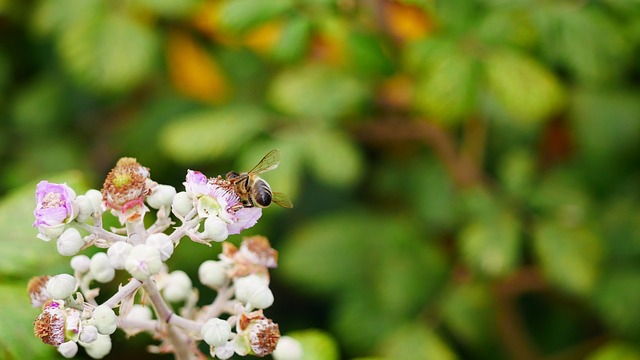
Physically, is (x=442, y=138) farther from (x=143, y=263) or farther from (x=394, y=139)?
(x=143, y=263)

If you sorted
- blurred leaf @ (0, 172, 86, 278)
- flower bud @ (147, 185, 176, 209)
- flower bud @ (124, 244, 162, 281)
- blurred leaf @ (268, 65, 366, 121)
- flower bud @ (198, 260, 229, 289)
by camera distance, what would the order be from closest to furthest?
flower bud @ (124, 244, 162, 281) → flower bud @ (147, 185, 176, 209) → flower bud @ (198, 260, 229, 289) → blurred leaf @ (0, 172, 86, 278) → blurred leaf @ (268, 65, 366, 121)

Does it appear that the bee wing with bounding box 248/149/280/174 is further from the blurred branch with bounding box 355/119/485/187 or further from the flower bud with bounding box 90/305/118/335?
the blurred branch with bounding box 355/119/485/187

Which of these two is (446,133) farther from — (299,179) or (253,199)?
(253,199)

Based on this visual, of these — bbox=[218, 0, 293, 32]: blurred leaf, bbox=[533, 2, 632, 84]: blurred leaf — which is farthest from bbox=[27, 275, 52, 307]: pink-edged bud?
bbox=[533, 2, 632, 84]: blurred leaf

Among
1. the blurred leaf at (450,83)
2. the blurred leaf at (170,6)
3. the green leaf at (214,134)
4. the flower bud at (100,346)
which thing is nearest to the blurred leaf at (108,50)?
the blurred leaf at (170,6)

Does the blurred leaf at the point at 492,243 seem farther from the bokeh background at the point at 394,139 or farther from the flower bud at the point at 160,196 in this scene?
the flower bud at the point at 160,196

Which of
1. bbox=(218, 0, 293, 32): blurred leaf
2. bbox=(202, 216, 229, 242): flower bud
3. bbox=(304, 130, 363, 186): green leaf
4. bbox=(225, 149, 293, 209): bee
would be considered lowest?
bbox=(202, 216, 229, 242): flower bud
